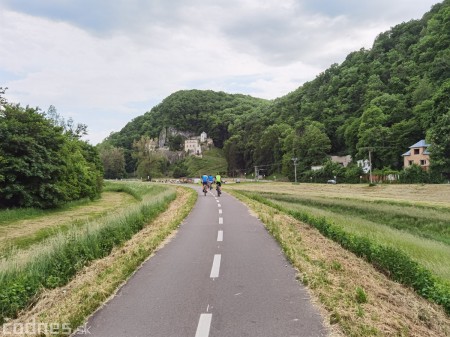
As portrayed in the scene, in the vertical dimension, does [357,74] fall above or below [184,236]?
above

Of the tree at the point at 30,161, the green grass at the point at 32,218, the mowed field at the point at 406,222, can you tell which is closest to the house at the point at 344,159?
the mowed field at the point at 406,222

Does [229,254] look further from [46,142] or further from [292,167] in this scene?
[292,167]

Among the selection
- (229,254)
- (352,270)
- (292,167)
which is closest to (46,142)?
(229,254)

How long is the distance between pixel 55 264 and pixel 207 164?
15578 centimetres

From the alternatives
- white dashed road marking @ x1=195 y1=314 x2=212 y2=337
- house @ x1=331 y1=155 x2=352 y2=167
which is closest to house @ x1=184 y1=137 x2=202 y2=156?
→ house @ x1=331 y1=155 x2=352 y2=167

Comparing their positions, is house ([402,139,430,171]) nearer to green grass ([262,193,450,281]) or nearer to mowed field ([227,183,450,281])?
mowed field ([227,183,450,281])

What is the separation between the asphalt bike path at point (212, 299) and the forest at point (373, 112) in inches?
2086

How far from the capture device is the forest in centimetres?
7581

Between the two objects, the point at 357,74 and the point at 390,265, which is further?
the point at 357,74

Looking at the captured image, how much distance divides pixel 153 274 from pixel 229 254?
2428 mm

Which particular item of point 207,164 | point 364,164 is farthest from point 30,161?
point 207,164

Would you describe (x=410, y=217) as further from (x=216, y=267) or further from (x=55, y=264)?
(x=55, y=264)

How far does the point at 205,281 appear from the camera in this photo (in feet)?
23.0

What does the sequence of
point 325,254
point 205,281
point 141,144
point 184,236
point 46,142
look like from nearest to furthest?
point 205,281 < point 325,254 < point 184,236 < point 46,142 < point 141,144
